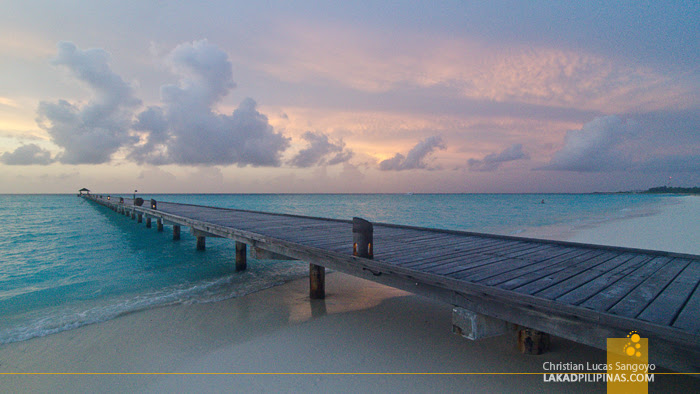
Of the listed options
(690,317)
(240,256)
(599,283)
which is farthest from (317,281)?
(690,317)

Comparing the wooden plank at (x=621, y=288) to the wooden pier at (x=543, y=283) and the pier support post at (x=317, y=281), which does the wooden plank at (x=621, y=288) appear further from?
the pier support post at (x=317, y=281)

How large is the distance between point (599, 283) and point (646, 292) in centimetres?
47

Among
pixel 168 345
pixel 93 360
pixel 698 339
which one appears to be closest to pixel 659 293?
pixel 698 339

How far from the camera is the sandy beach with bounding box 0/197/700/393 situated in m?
4.95

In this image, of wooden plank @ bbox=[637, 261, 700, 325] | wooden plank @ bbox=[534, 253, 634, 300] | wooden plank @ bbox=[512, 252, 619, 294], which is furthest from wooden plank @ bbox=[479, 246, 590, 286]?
wooden plank @ bbox=[637, 261, 700, 325]

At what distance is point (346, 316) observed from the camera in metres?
7.74

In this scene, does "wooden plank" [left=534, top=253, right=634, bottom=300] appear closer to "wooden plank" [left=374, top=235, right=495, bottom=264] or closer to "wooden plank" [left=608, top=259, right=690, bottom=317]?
"wooden plank" [left=608, top=259, right=690, bottom=317]

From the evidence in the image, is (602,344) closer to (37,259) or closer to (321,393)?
(321,393)

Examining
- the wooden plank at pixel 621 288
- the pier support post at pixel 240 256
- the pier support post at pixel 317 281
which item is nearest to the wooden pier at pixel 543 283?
the wooden plank at pixel 621 288

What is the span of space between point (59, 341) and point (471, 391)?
338 inches

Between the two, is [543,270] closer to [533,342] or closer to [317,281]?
[533,342]

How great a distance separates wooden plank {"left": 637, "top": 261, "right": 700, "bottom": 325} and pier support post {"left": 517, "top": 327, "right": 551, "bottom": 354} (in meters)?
1.91

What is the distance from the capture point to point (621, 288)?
412 centimetres

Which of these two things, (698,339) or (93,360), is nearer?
(698,339)
